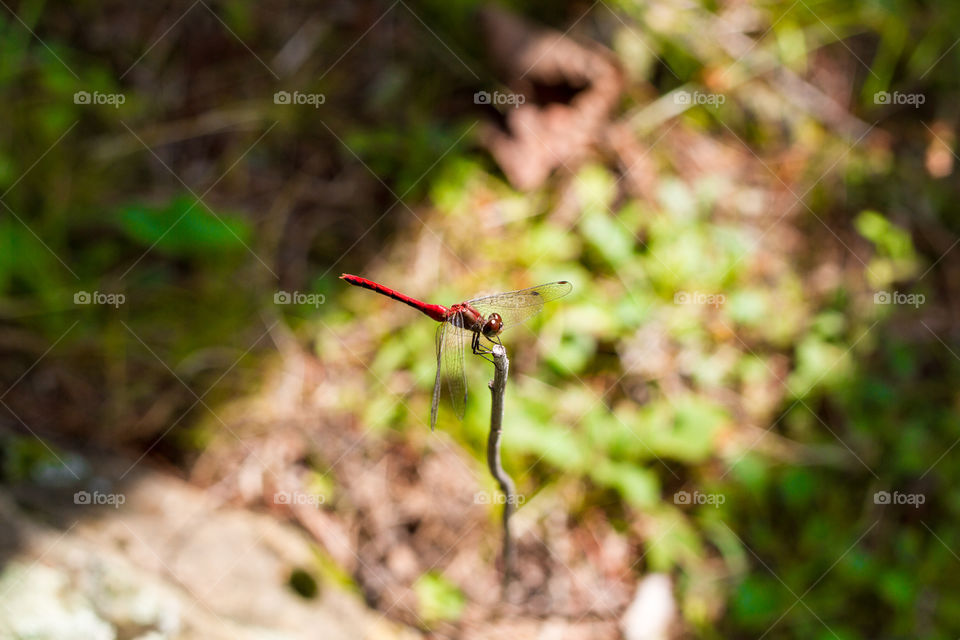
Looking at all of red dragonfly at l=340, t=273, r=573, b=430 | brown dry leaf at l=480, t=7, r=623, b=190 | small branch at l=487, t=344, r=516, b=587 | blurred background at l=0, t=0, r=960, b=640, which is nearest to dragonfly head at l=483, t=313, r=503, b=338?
red dragonfly at l=340, t=273, r=573, b=430

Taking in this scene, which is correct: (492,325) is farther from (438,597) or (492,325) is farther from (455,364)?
(438,597)

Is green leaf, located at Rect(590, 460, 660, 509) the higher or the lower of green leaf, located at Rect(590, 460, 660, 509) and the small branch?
the lower

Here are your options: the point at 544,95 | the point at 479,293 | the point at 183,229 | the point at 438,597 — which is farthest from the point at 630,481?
the point at 183,229

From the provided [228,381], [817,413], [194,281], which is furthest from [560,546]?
[194,281]

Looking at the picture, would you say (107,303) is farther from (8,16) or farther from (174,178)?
(8,16)

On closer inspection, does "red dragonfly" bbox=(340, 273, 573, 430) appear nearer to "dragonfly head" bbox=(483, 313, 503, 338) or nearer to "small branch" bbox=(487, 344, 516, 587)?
"dragonfly head" bbox=(483, 313, 503, 338)

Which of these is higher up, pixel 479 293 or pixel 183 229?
pixel 183 229
